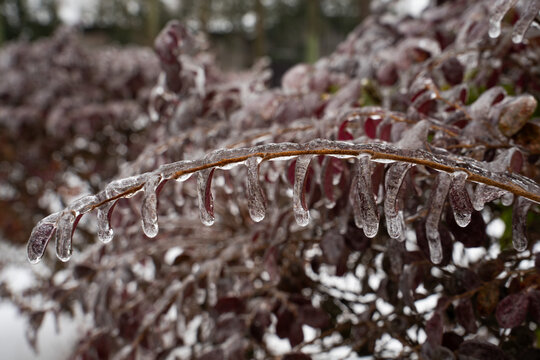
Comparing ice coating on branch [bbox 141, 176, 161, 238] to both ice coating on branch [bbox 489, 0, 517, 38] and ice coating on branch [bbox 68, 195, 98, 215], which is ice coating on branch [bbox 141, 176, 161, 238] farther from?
ice coating on branch [bbox 489, 0, 517, 38]

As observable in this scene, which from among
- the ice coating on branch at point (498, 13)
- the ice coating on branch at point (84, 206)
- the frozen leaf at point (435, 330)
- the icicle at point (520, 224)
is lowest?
the frozen leaf at point (435, 330)

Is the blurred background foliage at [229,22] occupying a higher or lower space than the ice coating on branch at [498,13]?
lower

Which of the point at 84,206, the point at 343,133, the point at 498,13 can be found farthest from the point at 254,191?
the point at 498,13

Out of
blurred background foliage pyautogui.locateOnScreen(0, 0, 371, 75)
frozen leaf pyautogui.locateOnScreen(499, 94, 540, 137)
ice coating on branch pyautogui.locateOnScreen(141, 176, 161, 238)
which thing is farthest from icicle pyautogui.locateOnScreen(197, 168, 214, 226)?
blurred background foliage pyautogui.locateOnScreen(0, 0, 371, 75)

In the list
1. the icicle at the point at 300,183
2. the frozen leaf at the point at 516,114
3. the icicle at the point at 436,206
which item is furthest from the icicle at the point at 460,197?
the frozen leaf at the point at 516,114

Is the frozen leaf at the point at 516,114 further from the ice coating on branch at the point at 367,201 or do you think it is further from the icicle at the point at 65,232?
the icicle at the point at 65,232

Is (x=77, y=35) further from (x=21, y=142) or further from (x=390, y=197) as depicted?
(x=390, y=197)

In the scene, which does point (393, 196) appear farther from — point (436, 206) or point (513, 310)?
point (513, 310)
